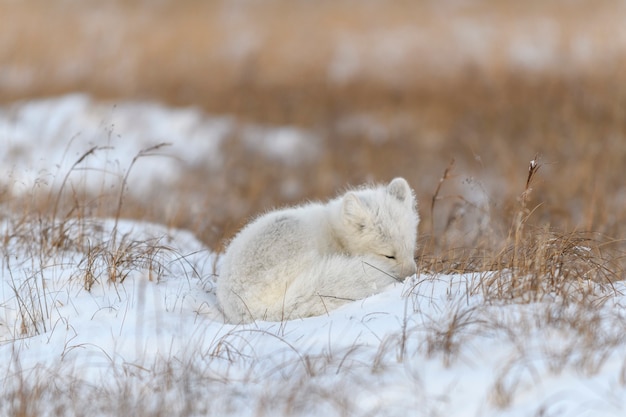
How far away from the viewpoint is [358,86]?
14945 mm

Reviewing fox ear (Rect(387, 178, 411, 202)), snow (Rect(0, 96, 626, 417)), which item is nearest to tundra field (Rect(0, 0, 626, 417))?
snow (Rect(0, 96, 626, 417))

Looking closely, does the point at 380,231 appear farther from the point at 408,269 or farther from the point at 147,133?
the point at 147,133

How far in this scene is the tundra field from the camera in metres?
3.25

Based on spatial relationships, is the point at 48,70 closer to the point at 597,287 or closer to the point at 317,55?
the point at 317,55

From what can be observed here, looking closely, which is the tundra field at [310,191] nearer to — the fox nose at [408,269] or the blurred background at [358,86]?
the blurred background at [358,86]

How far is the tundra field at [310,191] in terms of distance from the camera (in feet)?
10.7

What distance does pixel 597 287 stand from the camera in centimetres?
416

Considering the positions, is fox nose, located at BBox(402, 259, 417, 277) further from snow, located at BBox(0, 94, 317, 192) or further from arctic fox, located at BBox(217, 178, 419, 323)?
snow, located at BBox(0, 94, 317, 192)

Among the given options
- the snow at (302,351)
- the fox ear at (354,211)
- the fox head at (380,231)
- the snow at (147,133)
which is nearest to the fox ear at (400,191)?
the fox head at (380,231)

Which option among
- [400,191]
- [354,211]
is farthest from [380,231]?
[400,191]

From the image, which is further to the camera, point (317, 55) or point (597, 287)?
point (317, 55)

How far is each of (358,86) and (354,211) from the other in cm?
1055

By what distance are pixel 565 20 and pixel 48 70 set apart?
11.0 m

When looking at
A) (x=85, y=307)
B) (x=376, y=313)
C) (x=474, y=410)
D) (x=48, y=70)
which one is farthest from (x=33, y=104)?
(x=474, y=410)
